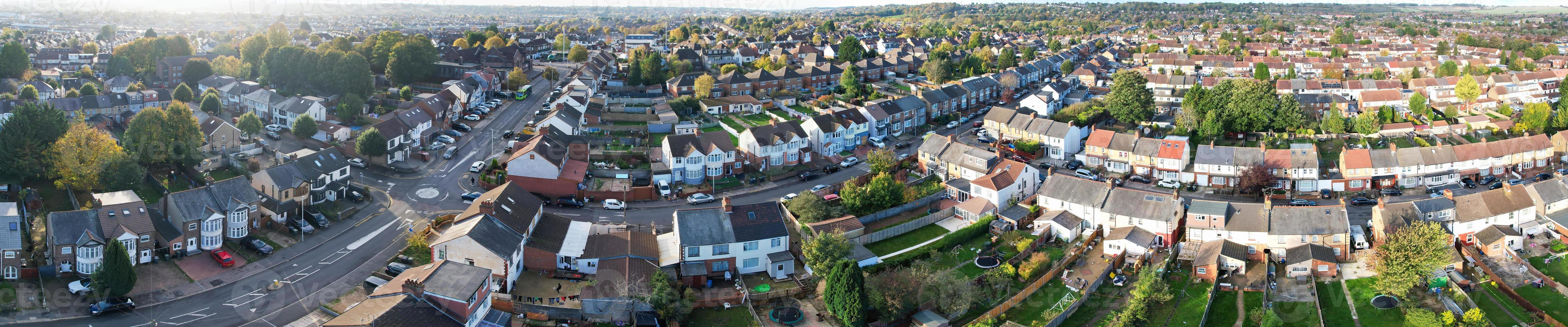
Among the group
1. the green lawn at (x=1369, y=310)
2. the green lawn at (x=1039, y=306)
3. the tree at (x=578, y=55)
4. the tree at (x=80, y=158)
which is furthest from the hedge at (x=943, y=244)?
the tree at (x=578, y=55)

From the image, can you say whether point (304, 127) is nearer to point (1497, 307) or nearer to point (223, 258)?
point (223, 258)

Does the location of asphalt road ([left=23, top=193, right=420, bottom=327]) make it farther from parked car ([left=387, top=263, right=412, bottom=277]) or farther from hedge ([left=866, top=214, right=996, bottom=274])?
hedge ([left=866, top=214, right=996, bottom=274])

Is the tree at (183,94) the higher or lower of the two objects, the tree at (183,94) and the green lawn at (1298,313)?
the higher

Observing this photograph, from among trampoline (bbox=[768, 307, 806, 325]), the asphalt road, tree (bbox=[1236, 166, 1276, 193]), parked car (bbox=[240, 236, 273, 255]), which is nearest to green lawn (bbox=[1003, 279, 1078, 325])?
trampoline (bbox=[768, 307, 806, 325])

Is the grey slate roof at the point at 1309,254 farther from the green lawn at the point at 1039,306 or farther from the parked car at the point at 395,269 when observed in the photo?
the parked car at the point at 395,269

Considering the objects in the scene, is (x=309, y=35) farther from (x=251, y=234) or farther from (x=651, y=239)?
(x=651, y=239)

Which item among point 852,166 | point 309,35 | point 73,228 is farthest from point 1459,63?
point 309,35
